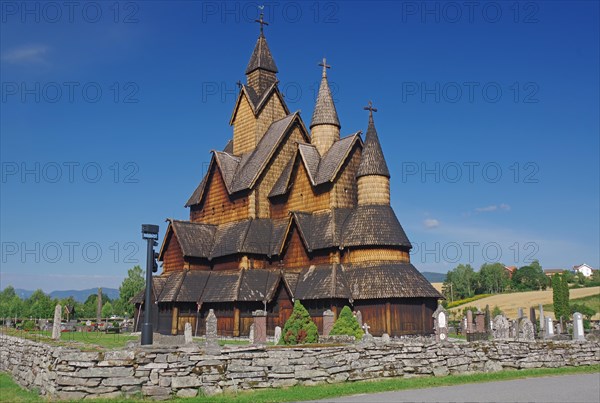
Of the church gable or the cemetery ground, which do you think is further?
the church gable

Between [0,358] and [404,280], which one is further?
[404,280]

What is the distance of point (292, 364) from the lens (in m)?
15.5

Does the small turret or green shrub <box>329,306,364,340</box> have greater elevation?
the small turret

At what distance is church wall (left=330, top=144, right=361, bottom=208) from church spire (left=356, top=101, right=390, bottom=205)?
1467 mm

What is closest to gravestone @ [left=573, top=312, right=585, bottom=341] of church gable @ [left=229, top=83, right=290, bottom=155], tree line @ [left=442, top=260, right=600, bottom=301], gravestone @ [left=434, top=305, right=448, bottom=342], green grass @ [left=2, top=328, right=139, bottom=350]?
gravestone @ [left=434, top=305, right=448, bottom=342]

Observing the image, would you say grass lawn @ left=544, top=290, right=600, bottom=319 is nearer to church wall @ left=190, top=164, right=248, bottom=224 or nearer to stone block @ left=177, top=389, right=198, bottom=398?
church wall @ left=190, top=164, right=248, bottom=224

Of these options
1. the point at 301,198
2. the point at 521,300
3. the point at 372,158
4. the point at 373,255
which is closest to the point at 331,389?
the point at 373,255

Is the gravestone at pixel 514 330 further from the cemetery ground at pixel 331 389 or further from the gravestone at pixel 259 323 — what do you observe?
the gravestone at pixel 259 323

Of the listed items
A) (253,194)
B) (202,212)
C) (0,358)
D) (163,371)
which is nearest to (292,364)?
(163,371)

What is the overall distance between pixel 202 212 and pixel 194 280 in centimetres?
911

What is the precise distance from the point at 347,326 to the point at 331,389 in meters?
16.3

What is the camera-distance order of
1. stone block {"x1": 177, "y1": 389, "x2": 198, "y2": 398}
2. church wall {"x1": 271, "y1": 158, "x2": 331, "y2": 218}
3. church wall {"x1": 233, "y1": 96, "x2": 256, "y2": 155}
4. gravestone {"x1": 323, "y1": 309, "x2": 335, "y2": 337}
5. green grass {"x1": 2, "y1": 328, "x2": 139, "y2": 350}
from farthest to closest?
church wall {"x1": 233, "y1": 96, "x2": 256, "y2": 155} < church wall {"x1": 271, "y1": 158, "x2": 331, "y2": 218} < gravestone {"x1": 323, "y1": 309, "x2": 335, "y2": 337} < green grass {"x1": 2, "y1": 328, "x2": 139, "y2": 350} < stone block {"x1": 177, "y1": 389, "x2": 198, "y2": 398}

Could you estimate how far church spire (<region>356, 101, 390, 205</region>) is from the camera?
38656 mm

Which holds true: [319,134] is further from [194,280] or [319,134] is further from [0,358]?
[0,358]
